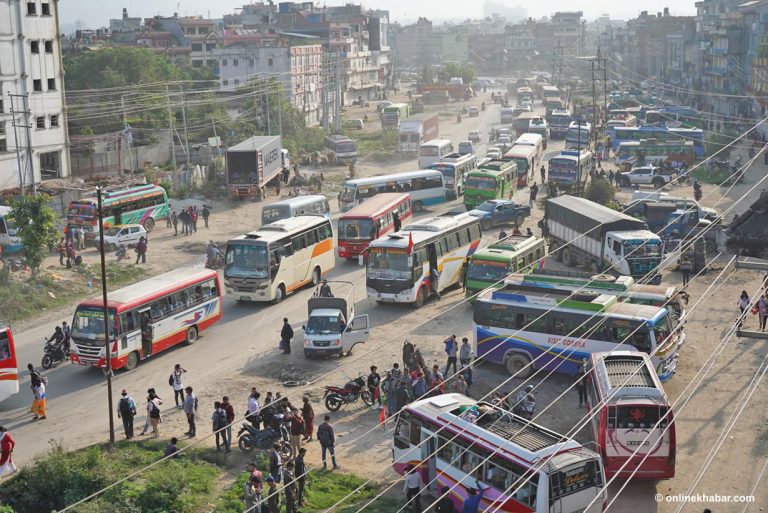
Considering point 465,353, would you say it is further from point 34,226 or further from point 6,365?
point 34,226

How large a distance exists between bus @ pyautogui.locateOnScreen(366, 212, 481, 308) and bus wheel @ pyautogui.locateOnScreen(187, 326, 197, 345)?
6.06 m

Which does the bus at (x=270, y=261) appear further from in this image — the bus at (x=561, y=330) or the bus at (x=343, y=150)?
the bus at (x=343, y=150)

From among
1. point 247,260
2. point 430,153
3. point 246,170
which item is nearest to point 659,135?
point 430,153

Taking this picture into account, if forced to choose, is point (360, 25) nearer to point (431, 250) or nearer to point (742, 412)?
point (431, 250)

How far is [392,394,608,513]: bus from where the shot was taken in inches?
592

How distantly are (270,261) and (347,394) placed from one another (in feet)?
30.1

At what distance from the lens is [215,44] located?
114688 millimetres

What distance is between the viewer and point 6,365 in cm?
2217

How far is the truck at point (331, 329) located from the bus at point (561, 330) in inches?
135

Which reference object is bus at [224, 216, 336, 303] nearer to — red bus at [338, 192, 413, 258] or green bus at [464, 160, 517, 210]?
red bus at [338, 192, 413, 258]

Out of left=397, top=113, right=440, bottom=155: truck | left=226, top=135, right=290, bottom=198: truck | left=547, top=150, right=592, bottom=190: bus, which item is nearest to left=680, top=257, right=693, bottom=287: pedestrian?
left=547, top=150, right=592, bottom=190: bus

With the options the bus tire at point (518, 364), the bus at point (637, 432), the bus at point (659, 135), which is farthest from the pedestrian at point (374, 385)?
the bus at point (659, 135)

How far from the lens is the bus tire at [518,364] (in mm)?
24141

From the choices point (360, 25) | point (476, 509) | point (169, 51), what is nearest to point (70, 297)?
point (476, 509)
